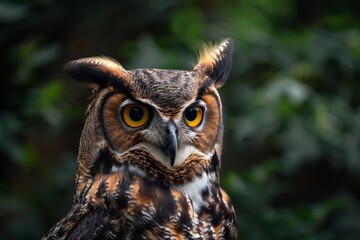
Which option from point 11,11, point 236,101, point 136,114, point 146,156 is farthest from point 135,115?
point 11,11

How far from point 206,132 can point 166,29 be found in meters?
1.77

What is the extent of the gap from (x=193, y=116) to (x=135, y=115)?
17 cm

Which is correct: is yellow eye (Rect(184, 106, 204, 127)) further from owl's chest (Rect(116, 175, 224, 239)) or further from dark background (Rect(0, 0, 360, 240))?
dark background (Rect(0, 0, 360, 240))

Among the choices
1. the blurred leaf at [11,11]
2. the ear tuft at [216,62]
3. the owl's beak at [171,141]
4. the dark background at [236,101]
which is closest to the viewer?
the owl's beak at [171,141]

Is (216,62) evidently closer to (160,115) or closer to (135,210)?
(160,115)

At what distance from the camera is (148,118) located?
2.49 meters

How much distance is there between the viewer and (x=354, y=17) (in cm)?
438

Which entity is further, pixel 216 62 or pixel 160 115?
pixel 216 62

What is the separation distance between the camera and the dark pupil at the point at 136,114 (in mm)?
2482

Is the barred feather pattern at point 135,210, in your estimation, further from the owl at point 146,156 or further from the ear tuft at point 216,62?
the ear tuft at point 216,62

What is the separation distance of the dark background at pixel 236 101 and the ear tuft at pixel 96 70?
105cm

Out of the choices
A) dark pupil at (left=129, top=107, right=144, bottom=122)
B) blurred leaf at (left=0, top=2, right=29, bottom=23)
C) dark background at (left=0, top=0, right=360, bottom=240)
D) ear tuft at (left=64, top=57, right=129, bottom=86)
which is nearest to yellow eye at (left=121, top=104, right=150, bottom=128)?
dark pupil at (left=129, top=107, right=144, bottom=122)

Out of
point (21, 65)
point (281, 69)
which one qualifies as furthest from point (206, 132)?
point (21, 65)

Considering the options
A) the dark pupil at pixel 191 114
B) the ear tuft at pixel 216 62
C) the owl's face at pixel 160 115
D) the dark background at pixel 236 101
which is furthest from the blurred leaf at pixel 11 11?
the dark pupil at pixel 191 114
